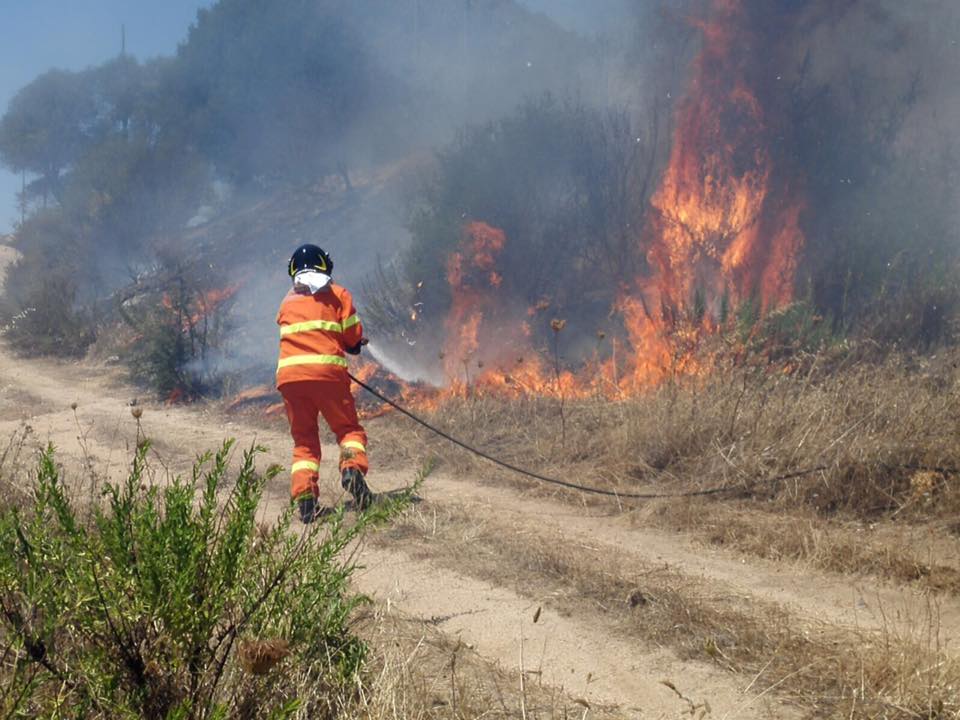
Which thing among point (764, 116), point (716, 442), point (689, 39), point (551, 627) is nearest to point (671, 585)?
point (551, 627)

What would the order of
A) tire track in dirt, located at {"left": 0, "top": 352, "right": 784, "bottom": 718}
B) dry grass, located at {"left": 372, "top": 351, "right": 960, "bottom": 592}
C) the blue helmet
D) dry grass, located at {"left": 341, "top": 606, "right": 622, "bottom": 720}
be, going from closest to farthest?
1. dry grass, located at {"left": 341, "top": 606, "right": 622, "bottom": 720}
2. tire track in dirt, located at {"left": 0, "top": 352, "right": 784, "bottom": 718}
3. dry grass, located at {"left": 372, "top": 351, "right": 960, "bottom": 592}
4. the blue helmet

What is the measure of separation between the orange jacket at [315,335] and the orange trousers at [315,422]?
0.23 feet

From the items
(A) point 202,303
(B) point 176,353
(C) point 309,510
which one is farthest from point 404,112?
(C) point 309,510

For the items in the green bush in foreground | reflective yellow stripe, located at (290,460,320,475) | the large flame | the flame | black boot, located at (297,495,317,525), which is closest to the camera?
Answer: the green bush in foreground

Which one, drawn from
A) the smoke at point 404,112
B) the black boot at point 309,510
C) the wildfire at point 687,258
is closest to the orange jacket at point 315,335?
the black boot at point 309,510

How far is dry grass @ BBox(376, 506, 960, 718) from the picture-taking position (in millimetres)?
2895

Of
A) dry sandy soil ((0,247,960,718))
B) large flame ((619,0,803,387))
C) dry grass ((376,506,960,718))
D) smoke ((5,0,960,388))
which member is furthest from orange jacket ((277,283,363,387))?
smoke ((5,0,960,388))

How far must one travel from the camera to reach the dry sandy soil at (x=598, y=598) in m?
3.26

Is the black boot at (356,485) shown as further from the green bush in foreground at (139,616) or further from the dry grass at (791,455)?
the green bush in foreground at (139,616)

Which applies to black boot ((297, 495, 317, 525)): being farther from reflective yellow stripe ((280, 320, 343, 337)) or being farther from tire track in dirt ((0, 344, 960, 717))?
reflective yellow stripe ((280, 320, 343, 337))

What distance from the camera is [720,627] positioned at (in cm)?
367

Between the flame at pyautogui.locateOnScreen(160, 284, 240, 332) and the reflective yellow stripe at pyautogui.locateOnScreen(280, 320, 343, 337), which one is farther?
the flame at pyautogui.locateOnScreen(160, 284, 240, 332)

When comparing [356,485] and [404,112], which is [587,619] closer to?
[356,485]

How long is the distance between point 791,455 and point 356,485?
2930 mm
